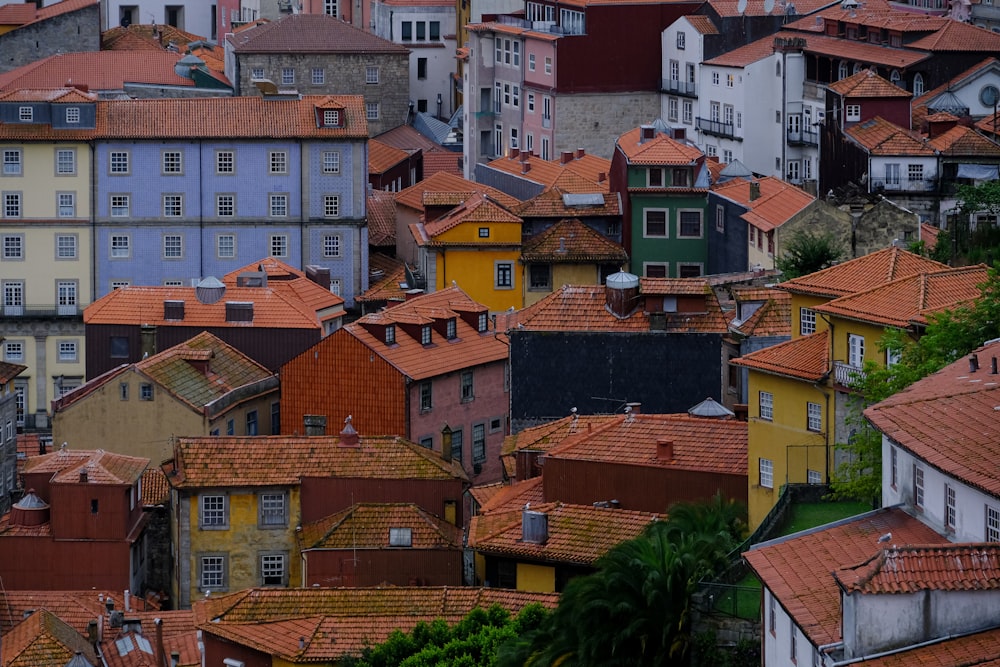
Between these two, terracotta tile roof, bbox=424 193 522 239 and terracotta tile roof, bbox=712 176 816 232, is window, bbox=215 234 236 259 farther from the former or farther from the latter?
terracotta tile roof, bbox=712 176 816 232

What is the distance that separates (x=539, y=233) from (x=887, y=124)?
601 inches

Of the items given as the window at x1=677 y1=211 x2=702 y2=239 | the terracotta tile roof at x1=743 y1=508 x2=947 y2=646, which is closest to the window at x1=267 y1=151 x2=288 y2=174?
the window at x1=677 y1=211 x2=702 y2=239

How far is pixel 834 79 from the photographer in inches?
4751

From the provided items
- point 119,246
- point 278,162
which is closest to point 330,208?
point 278,162

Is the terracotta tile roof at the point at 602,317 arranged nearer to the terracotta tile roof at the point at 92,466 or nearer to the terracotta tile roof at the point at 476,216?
the terracotta tile roof at the point at 92,466

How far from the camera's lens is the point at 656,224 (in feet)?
358

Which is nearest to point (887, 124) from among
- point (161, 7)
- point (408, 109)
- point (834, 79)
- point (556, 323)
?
point (834, 79)

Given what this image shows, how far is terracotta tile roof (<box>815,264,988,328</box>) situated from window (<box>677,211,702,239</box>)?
40.6m

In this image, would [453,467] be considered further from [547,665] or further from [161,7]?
[161,7]

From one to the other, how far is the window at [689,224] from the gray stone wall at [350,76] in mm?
41651

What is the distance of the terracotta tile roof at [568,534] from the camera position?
225ft

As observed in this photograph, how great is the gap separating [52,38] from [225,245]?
50531 mm

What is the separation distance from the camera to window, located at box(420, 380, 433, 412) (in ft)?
300

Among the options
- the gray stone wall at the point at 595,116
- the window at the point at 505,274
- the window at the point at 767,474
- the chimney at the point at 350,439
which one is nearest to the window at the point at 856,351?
the window at the point at 767,474
